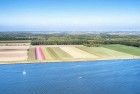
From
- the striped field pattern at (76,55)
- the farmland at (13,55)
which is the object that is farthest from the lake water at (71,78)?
the farmland at (13,55)

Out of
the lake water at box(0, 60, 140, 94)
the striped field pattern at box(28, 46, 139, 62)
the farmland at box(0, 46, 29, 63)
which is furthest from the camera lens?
the striped field pattern at box(28, 46, 139, 62)

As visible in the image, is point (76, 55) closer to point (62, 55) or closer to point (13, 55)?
point (62, 55)

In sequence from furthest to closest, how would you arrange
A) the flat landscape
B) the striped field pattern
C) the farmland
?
the striped field pattern
the farmland
the flat landscape

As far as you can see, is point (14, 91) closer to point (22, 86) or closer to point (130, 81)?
point (22, 86)

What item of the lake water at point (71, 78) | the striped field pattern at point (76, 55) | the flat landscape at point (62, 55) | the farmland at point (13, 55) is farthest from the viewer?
the striped field pattern at point (76, 55)

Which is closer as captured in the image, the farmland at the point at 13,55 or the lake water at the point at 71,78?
the lake water at the point at 71,78

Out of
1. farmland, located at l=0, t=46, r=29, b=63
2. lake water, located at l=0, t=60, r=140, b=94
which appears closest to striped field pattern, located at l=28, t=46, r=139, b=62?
farmland, located at l=0, t=46, r=29, b=63

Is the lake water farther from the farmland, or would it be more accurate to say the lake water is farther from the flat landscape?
the farmland

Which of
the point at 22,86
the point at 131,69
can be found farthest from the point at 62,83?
the point at 131,69

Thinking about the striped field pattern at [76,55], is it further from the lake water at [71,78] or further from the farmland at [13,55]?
the lake water at [71,78]
